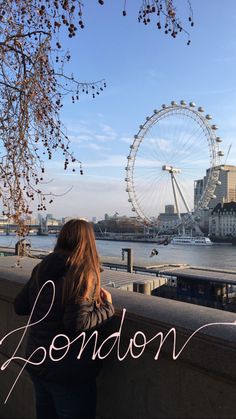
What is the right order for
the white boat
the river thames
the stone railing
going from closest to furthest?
the stone railing
the river thames
the white boat

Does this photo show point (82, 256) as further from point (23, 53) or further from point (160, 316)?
point (23, 53)

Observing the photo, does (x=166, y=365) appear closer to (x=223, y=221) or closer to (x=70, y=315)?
(x=70, y=315)

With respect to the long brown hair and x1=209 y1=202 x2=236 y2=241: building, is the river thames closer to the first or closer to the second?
the long brown hair

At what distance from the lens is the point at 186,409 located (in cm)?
236

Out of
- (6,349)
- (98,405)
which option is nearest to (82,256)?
(98,405)

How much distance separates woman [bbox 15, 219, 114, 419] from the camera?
8.17ft

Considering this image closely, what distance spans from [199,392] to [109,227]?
134 meters

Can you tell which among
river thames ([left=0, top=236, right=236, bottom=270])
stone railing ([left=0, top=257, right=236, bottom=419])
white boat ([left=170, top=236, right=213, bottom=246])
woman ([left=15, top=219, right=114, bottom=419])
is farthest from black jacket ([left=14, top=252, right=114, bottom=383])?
white boat ([left=170, top=236, right=213, bottom=246])

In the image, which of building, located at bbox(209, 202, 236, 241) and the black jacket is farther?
building, located at bbox(209, 202, 236, 241)

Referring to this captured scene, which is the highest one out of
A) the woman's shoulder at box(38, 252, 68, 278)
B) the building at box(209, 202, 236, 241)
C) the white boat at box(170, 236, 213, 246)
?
the building at box(209, 202, 236, 241)

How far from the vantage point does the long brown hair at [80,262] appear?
2488 millimetres

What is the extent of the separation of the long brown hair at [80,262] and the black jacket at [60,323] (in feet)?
0.12

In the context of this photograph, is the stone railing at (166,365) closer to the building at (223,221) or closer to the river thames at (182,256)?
the river thames at (182,256)

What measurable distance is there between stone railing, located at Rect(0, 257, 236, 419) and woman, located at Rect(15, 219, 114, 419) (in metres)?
0.18
